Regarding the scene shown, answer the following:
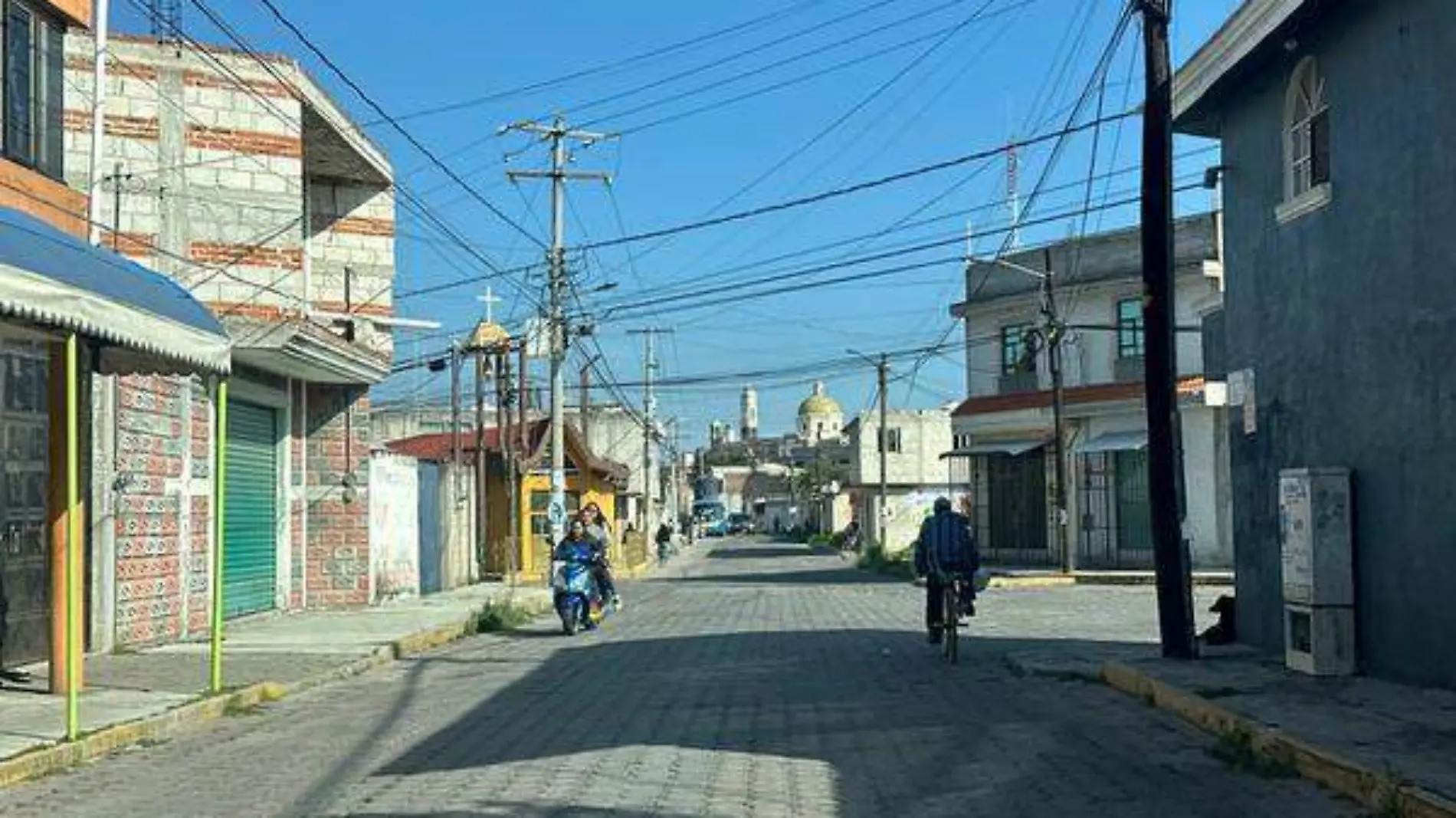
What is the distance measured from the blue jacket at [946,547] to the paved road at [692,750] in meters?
1.03

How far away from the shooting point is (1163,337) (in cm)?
1448

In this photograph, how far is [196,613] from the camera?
19.7 m

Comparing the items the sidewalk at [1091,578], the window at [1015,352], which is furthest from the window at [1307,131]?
the window at [1015,352]

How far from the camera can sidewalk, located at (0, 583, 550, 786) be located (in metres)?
10.6

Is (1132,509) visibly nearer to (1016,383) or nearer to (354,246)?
(1016,383)

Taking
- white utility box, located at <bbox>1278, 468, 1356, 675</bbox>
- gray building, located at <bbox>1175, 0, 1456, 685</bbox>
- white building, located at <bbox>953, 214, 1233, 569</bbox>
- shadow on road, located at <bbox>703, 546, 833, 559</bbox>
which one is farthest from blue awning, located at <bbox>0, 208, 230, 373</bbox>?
shadow on road, located at <bbox>703, 546, 833, 559</bbox>

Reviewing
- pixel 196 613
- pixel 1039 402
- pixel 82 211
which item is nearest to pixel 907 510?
pixel 1039 402

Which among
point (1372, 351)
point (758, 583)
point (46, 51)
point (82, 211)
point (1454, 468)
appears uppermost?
point (46, 51)

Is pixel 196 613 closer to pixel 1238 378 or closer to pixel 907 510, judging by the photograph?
pixel 1238 378

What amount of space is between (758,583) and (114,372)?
26106 mm

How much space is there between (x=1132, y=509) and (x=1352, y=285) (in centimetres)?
2883

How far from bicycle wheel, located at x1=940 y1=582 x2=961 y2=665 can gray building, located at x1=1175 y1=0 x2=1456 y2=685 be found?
119 inches

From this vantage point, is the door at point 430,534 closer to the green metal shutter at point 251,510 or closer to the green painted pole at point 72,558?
the green metal shutter at point 251,510

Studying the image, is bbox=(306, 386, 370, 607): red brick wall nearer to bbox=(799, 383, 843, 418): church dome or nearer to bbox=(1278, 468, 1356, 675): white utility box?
bbox=(1278, 468, 1356, 675): white utility box
